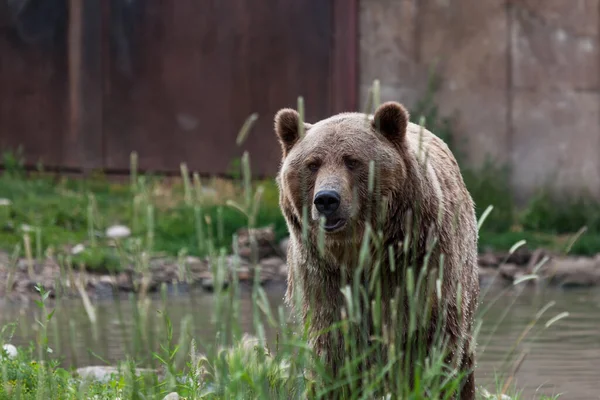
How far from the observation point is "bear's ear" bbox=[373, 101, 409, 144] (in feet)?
14.6

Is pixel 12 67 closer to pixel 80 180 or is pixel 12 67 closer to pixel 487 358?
pixel 80 180

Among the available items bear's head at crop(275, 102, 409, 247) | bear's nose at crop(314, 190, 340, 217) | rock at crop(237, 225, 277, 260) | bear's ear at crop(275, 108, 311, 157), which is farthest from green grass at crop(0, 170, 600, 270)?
bear's nose at crop(314, 190, 340, 217)

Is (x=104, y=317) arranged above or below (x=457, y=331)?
below

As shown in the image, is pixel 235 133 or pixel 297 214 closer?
pixel 297 214

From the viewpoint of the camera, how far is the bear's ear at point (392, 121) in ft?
14.6

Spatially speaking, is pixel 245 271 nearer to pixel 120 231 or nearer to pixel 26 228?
pixel 120 231

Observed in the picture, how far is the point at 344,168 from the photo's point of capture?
172 inches

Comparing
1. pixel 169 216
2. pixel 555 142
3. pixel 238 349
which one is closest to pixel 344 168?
pixel 238 349

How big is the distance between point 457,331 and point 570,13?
938 centimetres

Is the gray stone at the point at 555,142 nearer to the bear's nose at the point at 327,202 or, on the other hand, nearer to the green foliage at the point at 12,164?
the green foliage at the point at 12,164

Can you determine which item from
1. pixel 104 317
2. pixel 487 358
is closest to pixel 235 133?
pixel 104 317

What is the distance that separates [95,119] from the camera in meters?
12.9

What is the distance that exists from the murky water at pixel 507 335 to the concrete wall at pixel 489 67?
10.2 feet

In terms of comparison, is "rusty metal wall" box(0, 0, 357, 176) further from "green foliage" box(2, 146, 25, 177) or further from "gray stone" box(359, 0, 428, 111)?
"green foliage" box(2, 146, 25, 177)
